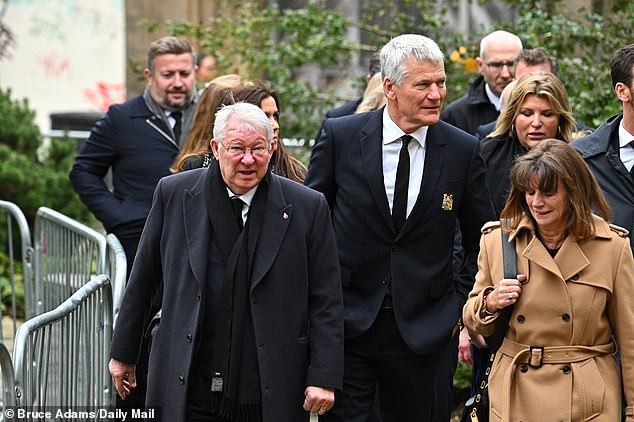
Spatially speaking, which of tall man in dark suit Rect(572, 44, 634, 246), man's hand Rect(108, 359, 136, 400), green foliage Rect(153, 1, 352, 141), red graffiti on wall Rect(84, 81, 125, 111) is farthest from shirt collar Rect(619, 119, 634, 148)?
red graffiti on wall Rect(84, 81, 125, 111)

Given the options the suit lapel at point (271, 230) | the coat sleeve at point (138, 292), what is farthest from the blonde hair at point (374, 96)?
the coat sleeve at point (138, 292)

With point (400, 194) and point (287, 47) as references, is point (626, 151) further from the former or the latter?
point (287, 47)

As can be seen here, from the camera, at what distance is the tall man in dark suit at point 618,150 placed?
614 centimetres

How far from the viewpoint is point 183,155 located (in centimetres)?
688

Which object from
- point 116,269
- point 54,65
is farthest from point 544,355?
point 54,65

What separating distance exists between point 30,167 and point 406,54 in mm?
7649

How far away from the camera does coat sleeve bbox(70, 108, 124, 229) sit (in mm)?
8633

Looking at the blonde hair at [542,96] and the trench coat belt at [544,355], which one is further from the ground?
the blonde hair at [542,96]

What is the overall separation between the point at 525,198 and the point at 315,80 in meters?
10.3

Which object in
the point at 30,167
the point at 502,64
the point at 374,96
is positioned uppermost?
the point at 502,64

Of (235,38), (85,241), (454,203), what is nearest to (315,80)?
(235,38)

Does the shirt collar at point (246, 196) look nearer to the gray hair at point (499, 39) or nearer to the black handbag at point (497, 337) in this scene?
the black handbag at point (497, 337)

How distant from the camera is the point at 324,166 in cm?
627

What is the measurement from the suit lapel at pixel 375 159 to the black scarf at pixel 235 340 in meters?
0.76
